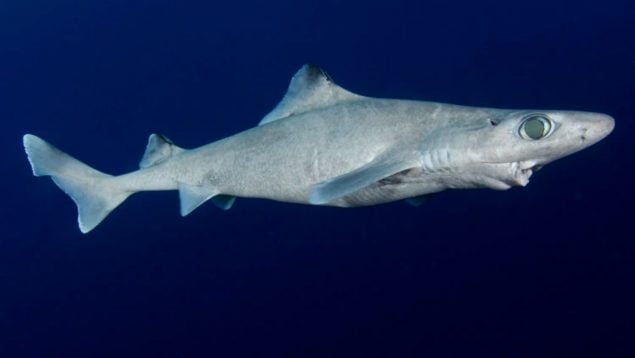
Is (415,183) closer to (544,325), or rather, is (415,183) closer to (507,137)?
(507,137)

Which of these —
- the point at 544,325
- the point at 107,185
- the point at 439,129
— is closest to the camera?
the point at 439,129

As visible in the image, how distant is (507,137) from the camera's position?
3.88 metres

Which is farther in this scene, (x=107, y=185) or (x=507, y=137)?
(x=107, y=185)

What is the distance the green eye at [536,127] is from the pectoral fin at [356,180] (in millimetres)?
901

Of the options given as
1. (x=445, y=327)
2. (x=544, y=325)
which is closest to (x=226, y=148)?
(x=445, y=327)

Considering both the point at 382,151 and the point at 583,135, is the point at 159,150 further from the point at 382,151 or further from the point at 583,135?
the point at 583,135

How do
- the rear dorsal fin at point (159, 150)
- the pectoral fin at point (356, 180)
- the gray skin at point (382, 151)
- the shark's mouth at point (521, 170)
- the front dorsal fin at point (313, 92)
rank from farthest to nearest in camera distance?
the rear dorsal fin at point (159, 150) < the front dorsal fin at point (313, 92) < the pectoral fin at point (356, 180) < the shark's mouth at point (521, 170) < the gray skin at point (382, 151)

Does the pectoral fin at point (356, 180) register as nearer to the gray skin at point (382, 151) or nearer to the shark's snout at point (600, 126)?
the gray skin at point (382, 151)

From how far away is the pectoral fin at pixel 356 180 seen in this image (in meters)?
4.18

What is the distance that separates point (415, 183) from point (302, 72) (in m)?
1.66

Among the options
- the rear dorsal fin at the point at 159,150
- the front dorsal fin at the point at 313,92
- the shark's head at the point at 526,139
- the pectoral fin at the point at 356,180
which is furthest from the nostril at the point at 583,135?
the rear dorsal fin at the point at 159,150

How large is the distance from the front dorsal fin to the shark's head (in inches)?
61.8

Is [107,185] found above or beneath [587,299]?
beneath

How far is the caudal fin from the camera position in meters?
6.04
